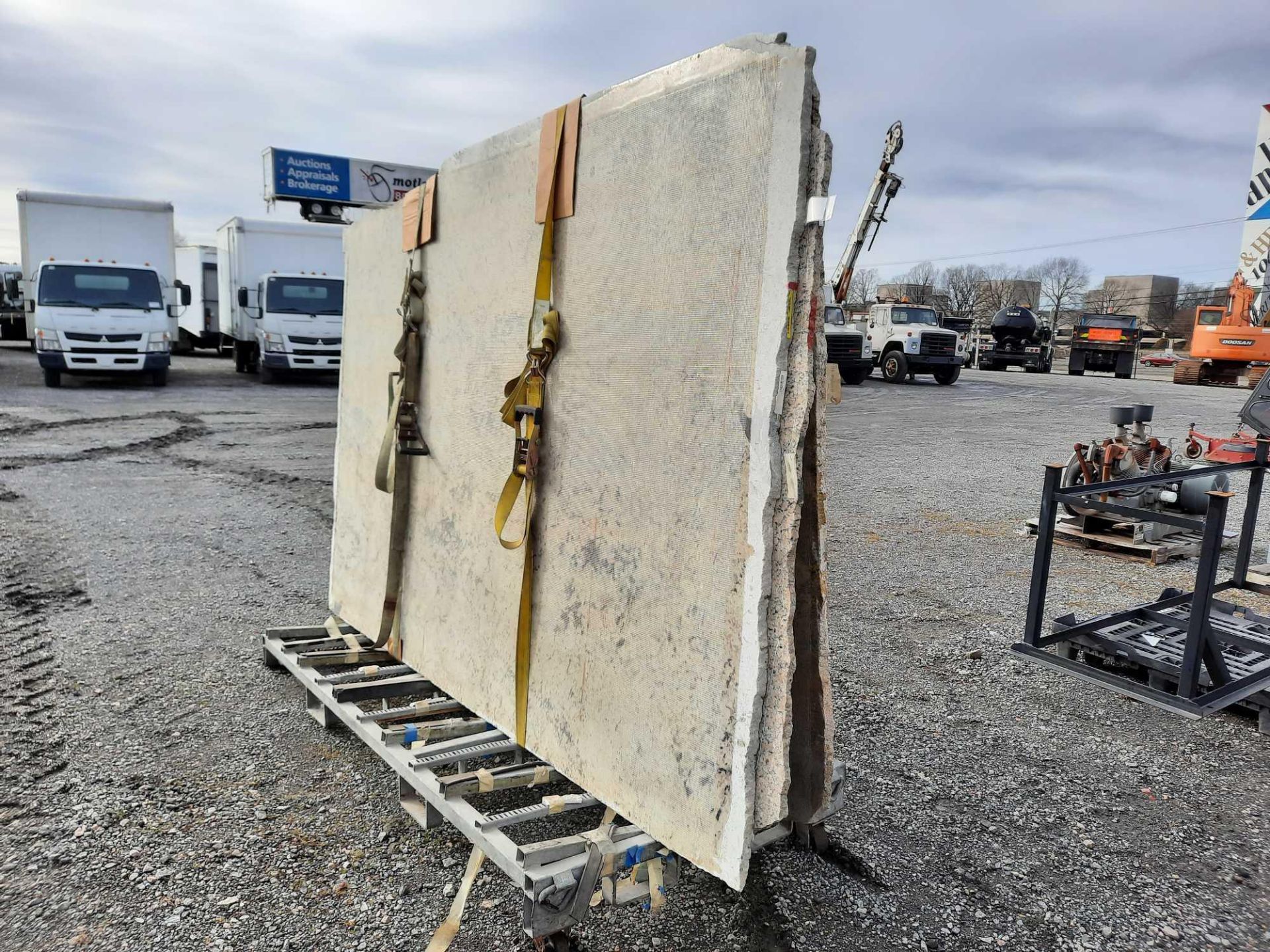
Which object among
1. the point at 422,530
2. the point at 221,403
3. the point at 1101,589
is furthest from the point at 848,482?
the point at 221,403

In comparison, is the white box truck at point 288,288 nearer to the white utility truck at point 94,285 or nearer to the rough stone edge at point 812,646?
the white utility truck at point 94,285

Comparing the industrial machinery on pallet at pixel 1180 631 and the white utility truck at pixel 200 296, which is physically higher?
the white utility truck at pixel 200 296

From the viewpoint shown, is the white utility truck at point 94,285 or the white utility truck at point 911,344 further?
the white utility truck at point 911,344

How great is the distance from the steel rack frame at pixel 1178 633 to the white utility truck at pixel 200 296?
21.5 m

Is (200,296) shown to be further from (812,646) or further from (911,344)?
(812,646)

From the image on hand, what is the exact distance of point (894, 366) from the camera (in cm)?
2267

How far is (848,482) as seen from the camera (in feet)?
27.8

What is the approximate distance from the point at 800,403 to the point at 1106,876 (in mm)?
1736

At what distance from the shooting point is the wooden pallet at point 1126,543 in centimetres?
583

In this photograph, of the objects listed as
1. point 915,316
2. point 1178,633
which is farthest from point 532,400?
point 915,316

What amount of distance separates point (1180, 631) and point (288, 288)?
15675 mm

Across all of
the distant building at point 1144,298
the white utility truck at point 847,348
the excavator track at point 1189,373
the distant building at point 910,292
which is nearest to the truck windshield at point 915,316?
the white utility truck at point 847,348

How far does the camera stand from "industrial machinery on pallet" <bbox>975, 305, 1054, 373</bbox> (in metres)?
30.3

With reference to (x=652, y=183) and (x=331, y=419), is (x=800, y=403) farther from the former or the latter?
(x=331, y=419)
